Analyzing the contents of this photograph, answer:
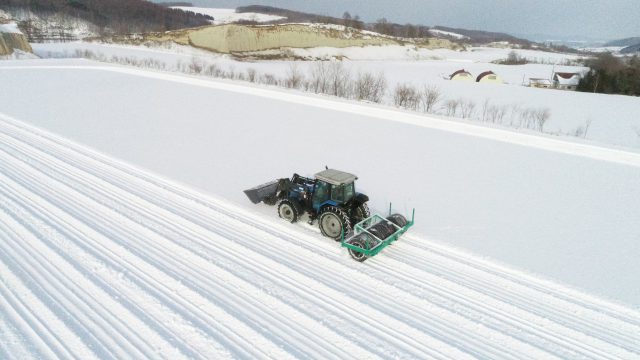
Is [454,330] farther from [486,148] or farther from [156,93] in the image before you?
[156,93]

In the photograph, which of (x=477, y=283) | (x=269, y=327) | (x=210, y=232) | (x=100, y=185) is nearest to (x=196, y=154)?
(x=100, y=185)

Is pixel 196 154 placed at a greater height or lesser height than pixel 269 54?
lesser

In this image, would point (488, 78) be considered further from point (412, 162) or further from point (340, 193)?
point (340, 193)

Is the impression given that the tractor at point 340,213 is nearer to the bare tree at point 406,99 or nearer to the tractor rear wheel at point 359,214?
the tractor rear wheel at point 359,214

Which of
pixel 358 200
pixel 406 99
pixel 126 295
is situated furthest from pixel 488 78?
pixel 126 295

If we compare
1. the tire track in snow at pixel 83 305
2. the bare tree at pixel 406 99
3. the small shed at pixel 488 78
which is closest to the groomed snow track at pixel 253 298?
the tire track in snow at pixel 83 305

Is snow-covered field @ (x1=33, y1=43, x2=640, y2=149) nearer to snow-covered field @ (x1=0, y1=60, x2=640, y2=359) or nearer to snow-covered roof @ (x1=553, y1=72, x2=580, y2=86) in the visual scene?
snow-covered roof @ (x1=553, y1=72, x2=580, y2=86)
